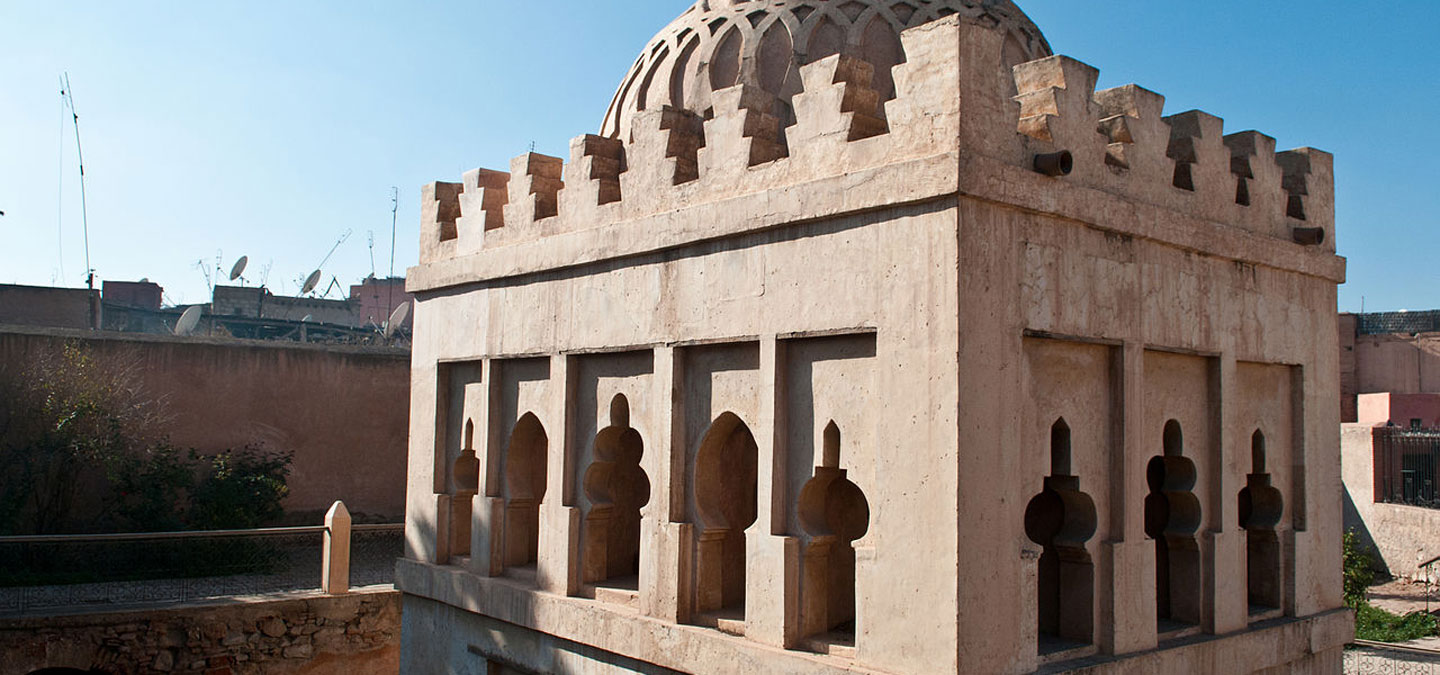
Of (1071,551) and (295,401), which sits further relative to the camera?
(295,401)

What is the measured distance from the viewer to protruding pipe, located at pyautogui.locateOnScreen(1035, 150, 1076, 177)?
4496 millimetres

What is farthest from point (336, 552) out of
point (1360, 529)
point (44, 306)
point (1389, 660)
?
point (1360, 529)

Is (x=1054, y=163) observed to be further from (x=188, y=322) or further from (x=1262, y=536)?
(x=188, y=322)

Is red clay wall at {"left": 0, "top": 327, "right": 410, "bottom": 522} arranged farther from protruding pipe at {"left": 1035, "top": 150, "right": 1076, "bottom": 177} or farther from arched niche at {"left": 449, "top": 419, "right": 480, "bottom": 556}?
protruding pipe at {"left": 1035, "top": 150, "right": 1076, "bottom": 177}

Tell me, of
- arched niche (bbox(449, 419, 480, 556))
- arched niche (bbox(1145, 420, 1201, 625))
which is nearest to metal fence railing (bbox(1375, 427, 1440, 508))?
arched niche (bbox(1145, 420, 1201, 625))

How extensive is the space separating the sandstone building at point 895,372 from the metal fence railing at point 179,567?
681cm

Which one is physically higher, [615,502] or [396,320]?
[396,320]

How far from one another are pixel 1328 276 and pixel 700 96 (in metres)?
3.71

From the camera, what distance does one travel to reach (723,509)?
577 cm

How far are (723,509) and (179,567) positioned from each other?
1219cm

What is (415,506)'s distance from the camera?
7859mm

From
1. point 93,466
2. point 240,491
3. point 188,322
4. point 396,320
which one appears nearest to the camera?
point 93,466

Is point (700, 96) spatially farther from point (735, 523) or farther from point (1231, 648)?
point (1231, 648)

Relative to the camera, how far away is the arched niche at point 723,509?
5.59 m
